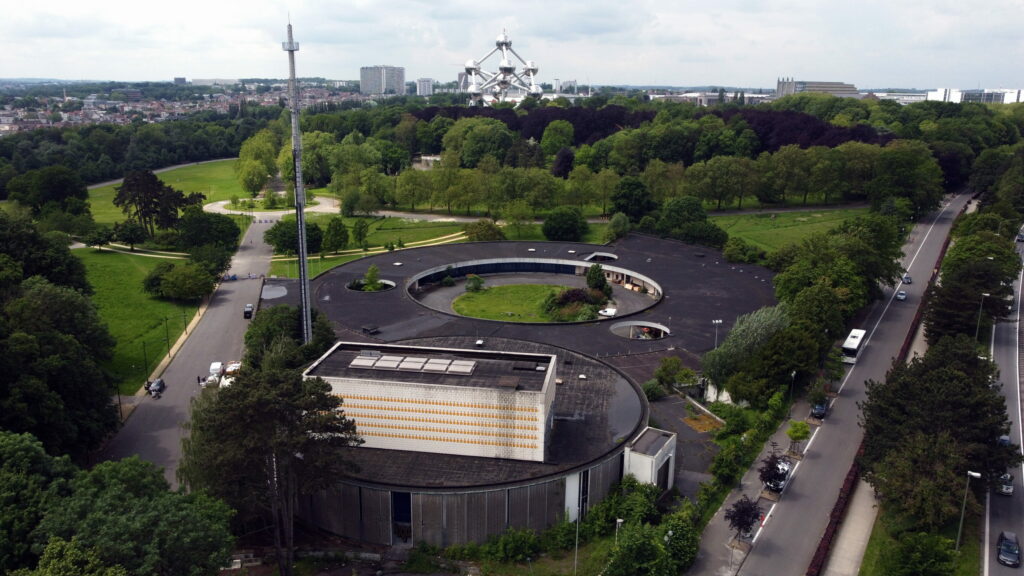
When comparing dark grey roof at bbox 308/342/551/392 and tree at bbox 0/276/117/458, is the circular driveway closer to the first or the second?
dark grey roof at bbox 308/342/551/392

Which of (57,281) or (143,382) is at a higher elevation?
(57,281)

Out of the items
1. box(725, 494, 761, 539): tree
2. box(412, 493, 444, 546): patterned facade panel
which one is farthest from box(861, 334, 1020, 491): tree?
box(412, 493, 444, 546): patterned facade panel

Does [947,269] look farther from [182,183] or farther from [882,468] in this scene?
[182,183]

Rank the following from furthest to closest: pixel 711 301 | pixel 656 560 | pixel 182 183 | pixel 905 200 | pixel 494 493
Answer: pixel 182 183
pixel 905 200
pixel 711 301
pixel 494 493
pixel 656 560

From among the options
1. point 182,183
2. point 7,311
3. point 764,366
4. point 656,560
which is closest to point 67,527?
point 656,560

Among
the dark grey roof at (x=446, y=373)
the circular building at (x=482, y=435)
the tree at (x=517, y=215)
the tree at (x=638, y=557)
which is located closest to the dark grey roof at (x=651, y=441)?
the circular building at (x=482, y=435)

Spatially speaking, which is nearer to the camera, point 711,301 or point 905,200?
point 711,301

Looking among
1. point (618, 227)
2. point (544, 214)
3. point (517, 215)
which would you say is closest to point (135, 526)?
point (618, 227)

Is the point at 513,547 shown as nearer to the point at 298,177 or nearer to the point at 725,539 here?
the point at 725,539
